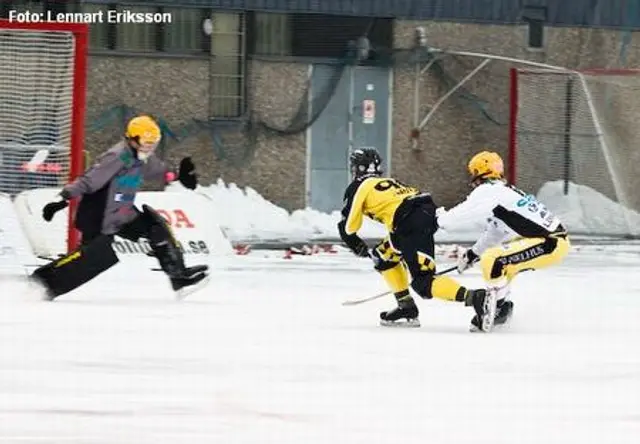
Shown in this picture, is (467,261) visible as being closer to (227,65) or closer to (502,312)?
(502,312)

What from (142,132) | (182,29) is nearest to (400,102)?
(182,29)

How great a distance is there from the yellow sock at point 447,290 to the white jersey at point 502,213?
0.37m

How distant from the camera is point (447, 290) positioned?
43.2ft

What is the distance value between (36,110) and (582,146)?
9.17m

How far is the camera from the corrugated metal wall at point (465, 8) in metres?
28.0

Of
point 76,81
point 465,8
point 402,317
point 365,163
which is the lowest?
point 402,317

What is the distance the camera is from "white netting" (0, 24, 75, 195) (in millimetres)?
19266

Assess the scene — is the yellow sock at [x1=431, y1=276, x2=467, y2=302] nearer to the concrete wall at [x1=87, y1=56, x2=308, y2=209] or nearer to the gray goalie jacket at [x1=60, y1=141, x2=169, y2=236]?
the gray goalie jacket at [x1=60, y1=141, x2=169, y2=236]

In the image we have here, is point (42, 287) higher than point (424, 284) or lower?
lower

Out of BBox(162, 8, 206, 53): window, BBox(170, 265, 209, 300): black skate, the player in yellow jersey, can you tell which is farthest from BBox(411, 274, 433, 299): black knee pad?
BBox(162, 8, 206, 53): window

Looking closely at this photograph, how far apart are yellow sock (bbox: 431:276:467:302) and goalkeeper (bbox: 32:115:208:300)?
8.63 ft

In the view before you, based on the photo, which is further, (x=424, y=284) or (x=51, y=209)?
(x=51, y=209)

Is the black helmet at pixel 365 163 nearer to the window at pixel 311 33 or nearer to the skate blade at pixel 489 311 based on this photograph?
the skate blade at pixel 489 311

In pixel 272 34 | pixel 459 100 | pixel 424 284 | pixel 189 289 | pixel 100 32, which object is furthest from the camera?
pixel 459 100
